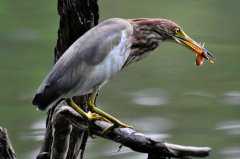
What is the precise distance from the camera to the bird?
88.7 inches

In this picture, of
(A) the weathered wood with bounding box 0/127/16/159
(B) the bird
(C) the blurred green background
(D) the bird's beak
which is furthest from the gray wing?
(C) the blurred green background

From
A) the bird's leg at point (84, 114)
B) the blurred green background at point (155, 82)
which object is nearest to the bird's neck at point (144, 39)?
the bird's leg at point (84, 114)

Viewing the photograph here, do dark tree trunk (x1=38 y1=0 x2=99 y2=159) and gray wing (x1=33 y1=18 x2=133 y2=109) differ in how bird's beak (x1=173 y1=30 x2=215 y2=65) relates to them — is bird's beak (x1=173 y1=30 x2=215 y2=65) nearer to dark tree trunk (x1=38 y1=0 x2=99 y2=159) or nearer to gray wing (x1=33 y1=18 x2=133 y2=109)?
gray wing (x1=33 y1=18 x2=133 y2=109)

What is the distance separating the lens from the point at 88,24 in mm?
2658

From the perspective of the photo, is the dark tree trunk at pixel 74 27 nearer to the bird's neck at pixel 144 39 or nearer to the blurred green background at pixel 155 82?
the bird's neck at pixel 144 39

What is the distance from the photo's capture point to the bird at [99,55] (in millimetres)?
2252

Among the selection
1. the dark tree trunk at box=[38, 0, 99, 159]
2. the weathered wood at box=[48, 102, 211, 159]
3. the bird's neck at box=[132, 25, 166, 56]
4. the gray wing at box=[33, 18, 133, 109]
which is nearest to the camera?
the weathered wood at box=[48, 102, 211, 159]

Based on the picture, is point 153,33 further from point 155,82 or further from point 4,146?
point 155,82

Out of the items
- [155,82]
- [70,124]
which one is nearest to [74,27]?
[70,124]

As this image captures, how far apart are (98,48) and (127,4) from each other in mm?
5323

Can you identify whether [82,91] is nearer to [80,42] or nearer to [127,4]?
[80,42]

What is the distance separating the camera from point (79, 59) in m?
2.29

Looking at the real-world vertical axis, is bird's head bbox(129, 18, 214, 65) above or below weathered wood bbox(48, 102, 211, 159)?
above

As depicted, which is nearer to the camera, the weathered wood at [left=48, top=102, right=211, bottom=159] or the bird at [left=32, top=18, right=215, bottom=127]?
the weathered wood at [left=48, top=102, right=211, bottom=159]
